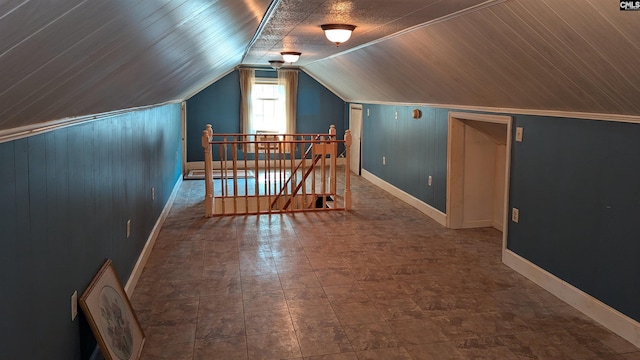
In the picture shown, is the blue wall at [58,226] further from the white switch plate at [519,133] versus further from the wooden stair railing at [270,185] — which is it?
the white switch plate at [519,133]

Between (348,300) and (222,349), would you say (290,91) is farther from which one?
(222,349)

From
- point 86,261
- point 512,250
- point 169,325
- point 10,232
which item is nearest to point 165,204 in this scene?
point 169,325

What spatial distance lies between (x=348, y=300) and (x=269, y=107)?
7.63 meters

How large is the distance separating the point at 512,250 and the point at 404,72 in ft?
7.84

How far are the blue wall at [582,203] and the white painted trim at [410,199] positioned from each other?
1.59 metres

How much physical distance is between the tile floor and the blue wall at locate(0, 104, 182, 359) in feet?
1.97

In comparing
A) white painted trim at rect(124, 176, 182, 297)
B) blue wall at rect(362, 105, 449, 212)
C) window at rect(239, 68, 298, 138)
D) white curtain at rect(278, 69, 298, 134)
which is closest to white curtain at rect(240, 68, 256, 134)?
window at rect(239, 68, 298, 138)

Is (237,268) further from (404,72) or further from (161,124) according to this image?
(404,72)

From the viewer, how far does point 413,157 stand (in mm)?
7180

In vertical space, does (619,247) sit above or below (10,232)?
below

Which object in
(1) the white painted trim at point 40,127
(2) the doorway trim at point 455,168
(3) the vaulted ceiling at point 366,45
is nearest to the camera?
(3) the vaulted ceiling at point 366,45

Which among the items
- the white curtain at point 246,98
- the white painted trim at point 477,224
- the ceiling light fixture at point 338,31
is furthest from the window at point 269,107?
the ceiling light fixture at point 338,31

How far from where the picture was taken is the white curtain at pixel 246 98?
10.5 metres

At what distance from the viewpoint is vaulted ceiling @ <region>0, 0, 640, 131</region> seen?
1377mm
